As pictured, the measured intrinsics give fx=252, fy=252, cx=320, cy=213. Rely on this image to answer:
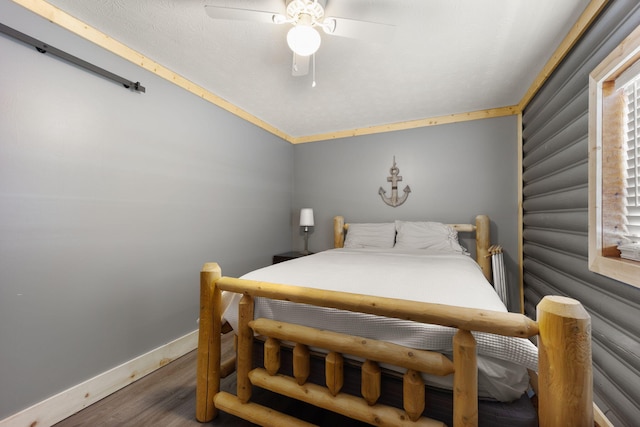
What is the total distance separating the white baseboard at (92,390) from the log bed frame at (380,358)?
777mm

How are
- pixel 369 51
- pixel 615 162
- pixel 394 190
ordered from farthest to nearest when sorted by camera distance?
pixel 394 190
pixel 369 51
pixel 615 162

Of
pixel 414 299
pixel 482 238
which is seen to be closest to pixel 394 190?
pixel 482 238

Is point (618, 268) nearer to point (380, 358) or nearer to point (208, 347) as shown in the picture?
point (380, 358)

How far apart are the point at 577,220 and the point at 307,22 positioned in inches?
80.8

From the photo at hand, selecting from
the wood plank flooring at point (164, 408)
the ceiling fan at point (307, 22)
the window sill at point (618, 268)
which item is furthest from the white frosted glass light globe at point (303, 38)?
the wood plank flooring at point (164, 408)

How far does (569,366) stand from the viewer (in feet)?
2.43

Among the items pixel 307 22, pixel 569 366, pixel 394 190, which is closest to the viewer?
pixel 569 366

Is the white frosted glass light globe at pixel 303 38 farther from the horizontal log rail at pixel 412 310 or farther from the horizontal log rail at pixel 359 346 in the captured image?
the horizontal log rail at pixel 359 346

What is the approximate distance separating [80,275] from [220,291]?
3.23 feet

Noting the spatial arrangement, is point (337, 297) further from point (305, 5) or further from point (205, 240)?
point (205, 240)

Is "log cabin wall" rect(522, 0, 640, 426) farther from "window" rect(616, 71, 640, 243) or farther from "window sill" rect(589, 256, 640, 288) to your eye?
"window" rect(616, 71, 640, 243)

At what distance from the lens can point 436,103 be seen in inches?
109

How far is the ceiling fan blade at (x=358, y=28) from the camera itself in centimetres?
138

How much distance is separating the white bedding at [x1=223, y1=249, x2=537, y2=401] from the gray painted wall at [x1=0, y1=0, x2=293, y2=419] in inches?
37.9
